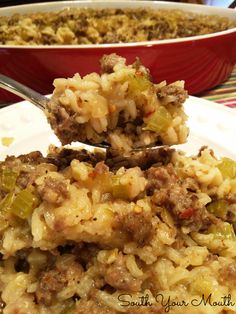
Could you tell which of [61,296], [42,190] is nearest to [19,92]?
[42,190]

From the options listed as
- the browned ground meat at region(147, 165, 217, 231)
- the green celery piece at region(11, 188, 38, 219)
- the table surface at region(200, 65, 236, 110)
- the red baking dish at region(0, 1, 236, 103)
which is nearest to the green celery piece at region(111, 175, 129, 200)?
the browned ground meat at region(147, 165, 217, 231)

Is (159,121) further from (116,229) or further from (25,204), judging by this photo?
(25,204)

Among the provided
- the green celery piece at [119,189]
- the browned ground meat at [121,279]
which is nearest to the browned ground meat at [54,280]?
the browned ground meat at [121,279]

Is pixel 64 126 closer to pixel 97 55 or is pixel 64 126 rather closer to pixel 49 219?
pixel 49 219

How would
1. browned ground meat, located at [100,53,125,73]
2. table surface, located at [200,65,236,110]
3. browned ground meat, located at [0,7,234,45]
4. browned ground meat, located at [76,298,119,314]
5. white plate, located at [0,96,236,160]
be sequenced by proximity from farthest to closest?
1. browned ground meat, located at [0,7,234,45]
2. table surface, located at [200,65,236,110]
3. white plate, located at [0,96,236,160]
4. browned ground meat, located at [100,53,125,73]
5. browned ground meat, located at [76,298,119,314]

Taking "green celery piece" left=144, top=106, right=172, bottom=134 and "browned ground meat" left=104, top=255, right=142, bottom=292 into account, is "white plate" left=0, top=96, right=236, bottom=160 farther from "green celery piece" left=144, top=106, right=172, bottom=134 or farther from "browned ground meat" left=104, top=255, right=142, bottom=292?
"browned ground meat" left=104, top=255, right=142, bottom=292

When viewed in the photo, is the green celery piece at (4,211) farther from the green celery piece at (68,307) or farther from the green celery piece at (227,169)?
the green celery piece at (227,169)
